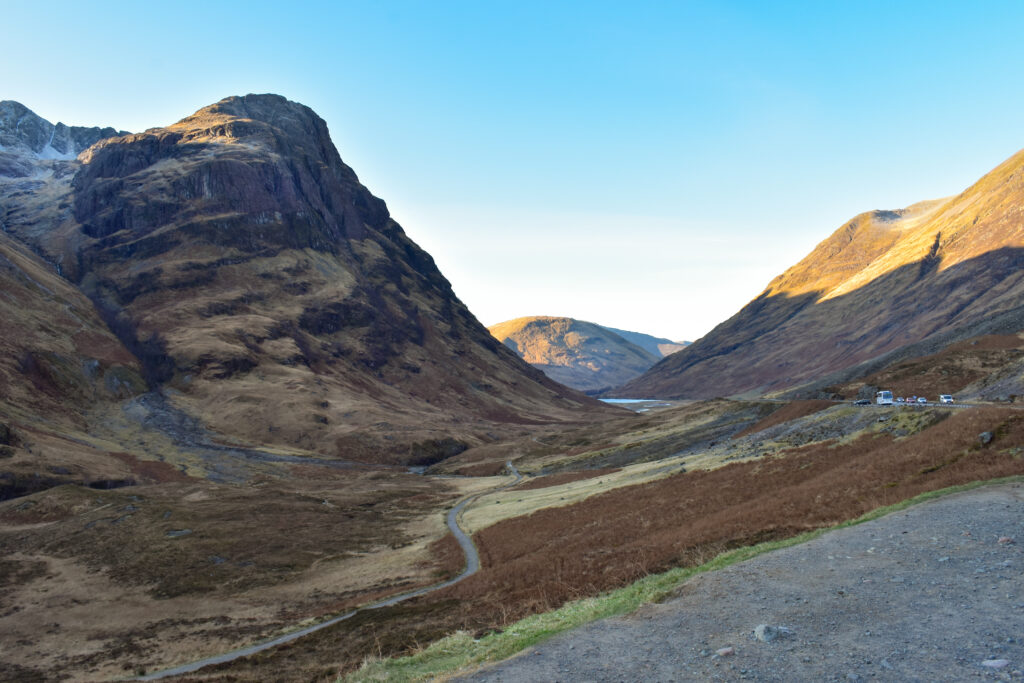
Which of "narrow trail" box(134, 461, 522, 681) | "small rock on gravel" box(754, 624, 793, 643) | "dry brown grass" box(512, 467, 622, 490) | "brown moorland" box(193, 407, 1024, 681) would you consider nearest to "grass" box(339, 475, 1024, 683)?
"brown moorland" box(193, 407, 1024, 681)

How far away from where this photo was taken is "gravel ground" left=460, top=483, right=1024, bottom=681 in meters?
13.2

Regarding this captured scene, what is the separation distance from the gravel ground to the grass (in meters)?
0.90

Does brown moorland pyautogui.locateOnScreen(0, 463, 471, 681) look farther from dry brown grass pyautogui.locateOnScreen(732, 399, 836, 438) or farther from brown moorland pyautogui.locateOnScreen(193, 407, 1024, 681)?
dry brown grass pyautogui.locateOnScreen(732, 399, 836, 438)

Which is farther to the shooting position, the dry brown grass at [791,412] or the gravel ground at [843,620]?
the dry brown grass at [791,412]

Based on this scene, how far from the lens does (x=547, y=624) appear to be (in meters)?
20.4

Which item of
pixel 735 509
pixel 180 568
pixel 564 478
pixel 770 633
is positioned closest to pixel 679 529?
pixel 735 509

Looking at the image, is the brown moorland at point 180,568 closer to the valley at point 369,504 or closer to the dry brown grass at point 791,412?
the valley at point 369,504

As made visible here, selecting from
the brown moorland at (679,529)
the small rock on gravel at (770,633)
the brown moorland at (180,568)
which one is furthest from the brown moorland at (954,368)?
the small rock on gravel at (770,633)

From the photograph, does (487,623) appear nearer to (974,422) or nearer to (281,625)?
(281,625)

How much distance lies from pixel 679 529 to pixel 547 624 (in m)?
16.3

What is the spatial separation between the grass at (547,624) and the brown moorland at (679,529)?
5.86ft

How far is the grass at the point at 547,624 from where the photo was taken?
1766 cm

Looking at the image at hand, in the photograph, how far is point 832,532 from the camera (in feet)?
76.5

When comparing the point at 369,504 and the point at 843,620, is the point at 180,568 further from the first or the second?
the point at 843,620
